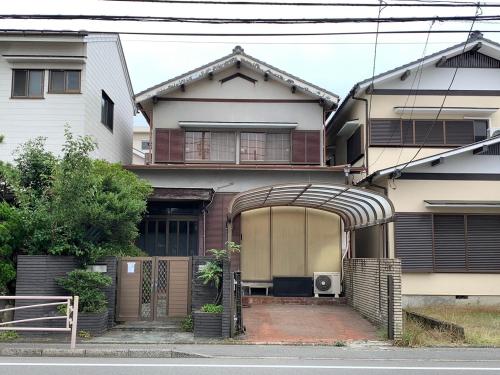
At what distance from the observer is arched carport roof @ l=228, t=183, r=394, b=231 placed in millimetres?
13188

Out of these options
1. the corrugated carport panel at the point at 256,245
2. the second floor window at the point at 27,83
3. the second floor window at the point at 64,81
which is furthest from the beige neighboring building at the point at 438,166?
the second floor window at the point at 27,83

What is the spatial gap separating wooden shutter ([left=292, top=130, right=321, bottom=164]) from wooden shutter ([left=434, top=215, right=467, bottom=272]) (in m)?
4.92

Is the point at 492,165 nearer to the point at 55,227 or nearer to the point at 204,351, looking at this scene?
the point at 204,351

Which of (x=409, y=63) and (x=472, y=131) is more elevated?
(x=409, y=63)

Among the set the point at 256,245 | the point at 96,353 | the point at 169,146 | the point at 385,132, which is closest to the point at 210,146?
the point at 169,146

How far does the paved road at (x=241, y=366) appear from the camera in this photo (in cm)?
838

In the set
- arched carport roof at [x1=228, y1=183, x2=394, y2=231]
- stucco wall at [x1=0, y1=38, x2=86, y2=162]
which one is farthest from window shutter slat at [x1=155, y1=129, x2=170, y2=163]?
arched carport roof at [x1=228, y1=183, x2=394, y2=231]

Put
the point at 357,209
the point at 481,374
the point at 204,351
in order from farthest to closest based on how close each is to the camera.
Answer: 1. the point at 357,209
2. the point at 204,351
3. the point at 481,374

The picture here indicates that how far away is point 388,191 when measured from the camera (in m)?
16.5

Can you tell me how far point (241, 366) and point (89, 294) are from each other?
464cm

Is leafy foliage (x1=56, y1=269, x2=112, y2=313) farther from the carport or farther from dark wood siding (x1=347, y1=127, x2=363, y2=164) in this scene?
dark wood siding (x1=347, y1=127, x2=363, y2=164)

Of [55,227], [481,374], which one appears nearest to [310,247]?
[55,227]

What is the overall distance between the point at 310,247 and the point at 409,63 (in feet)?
23.3

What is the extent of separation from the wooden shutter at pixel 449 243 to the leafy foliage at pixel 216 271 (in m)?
7.39
